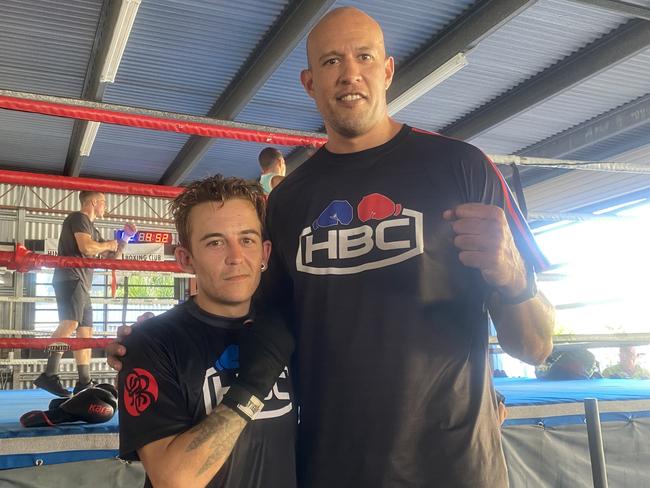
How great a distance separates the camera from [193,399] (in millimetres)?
1223

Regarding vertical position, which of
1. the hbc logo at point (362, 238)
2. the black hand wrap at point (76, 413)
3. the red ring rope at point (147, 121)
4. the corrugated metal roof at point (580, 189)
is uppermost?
the corrugated metal roof at point (580, 189)

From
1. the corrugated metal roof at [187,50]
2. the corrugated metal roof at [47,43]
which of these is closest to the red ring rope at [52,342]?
the corrugated metal roof at [187,50]

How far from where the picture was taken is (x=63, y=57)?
6.37 meters

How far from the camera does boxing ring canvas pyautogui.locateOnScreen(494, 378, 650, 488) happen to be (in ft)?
8.73

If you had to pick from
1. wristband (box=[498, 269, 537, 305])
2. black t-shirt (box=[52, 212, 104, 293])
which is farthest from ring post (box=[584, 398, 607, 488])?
black t-shirt (box=[52, 212, 104, 293])

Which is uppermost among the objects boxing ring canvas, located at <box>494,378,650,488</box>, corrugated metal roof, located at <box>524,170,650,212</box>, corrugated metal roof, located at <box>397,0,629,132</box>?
corrugated metal roof, located at <box>397,0,629,132</box>

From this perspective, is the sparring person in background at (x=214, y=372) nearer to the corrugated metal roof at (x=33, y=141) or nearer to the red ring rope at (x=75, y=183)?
the red ring rope at (x=75, y=183)

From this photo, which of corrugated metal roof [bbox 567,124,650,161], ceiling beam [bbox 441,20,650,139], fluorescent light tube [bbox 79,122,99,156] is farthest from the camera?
corrugated metal roof [bbox 567,124,650,161]

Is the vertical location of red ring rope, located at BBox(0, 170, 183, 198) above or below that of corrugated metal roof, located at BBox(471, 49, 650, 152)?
below

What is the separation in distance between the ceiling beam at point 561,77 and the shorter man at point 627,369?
2.77m

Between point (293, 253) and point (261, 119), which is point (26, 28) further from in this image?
point (293, 253)

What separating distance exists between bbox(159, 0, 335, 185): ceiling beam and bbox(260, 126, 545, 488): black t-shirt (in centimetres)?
424

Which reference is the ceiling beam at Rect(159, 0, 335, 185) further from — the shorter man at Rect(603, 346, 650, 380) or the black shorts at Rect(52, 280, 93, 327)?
the shorter man at Rect(603, 346, 650, 380)

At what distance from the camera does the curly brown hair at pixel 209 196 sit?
1.39 meters
